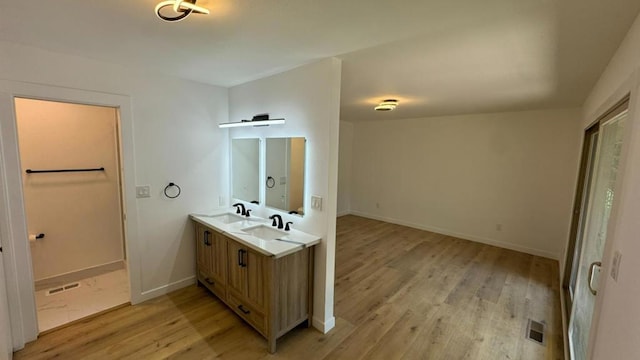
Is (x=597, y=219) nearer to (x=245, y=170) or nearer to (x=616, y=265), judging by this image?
(x=616, y=265)

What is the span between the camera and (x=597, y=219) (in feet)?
7.16

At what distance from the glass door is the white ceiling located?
1.82 feet

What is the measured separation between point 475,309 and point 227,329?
8.30 feet

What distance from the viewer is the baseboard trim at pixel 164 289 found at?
2.87m

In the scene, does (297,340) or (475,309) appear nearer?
(297,340)

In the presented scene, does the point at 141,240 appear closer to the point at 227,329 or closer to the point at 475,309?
the point at 227,329

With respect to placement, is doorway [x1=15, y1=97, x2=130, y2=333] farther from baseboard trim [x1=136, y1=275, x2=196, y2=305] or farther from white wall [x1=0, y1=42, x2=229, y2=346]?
white wall [x1=0, y1=42, x2=229, y2=346]

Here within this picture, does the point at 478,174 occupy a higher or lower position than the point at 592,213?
higher

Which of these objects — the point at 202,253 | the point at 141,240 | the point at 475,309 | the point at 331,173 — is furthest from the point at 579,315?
the point at 141,240

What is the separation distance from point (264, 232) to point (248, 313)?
2.51 feet

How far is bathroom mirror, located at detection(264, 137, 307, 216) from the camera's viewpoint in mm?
2617

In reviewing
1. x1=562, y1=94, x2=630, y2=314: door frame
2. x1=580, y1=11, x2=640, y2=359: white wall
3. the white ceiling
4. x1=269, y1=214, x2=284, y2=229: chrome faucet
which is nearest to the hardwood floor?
x1=562, y1=94, x2=630, y2=314: door frame

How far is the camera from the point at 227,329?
2.47 meters

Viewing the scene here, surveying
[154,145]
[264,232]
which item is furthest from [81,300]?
[264,232]
